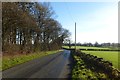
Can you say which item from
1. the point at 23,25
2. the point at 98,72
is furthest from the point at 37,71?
the point at 23,25

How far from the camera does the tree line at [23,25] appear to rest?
36281 mm

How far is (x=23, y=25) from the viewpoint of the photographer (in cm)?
4175

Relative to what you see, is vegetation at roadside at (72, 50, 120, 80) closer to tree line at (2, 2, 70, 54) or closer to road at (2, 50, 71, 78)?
road at (2, 50, 71, 78)

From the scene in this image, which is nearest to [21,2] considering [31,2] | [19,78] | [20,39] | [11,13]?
[31,2]

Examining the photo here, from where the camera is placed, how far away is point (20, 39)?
175ft

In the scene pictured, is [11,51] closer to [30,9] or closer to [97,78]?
[30,9]

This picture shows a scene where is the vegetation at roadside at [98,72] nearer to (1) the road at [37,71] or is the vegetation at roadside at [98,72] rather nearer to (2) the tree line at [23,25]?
(1) the road at [37,71]

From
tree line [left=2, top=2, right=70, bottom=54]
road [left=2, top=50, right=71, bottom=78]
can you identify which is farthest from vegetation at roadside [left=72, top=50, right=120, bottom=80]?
tree line [left=2, top=2, right=70, bottom=54]

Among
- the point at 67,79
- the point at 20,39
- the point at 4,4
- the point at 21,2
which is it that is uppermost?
the point at 21,2

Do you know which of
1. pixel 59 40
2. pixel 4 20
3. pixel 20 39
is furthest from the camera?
pixel 59 40

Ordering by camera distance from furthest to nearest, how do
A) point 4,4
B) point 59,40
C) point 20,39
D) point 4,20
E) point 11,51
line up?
point 59,40, point 20,39, point 11,51, point 4,20, point 4,4

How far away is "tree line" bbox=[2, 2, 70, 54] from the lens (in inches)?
1428

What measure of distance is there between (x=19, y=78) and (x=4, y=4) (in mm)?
19637

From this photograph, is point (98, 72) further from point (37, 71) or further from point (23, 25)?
point (23, 25)
